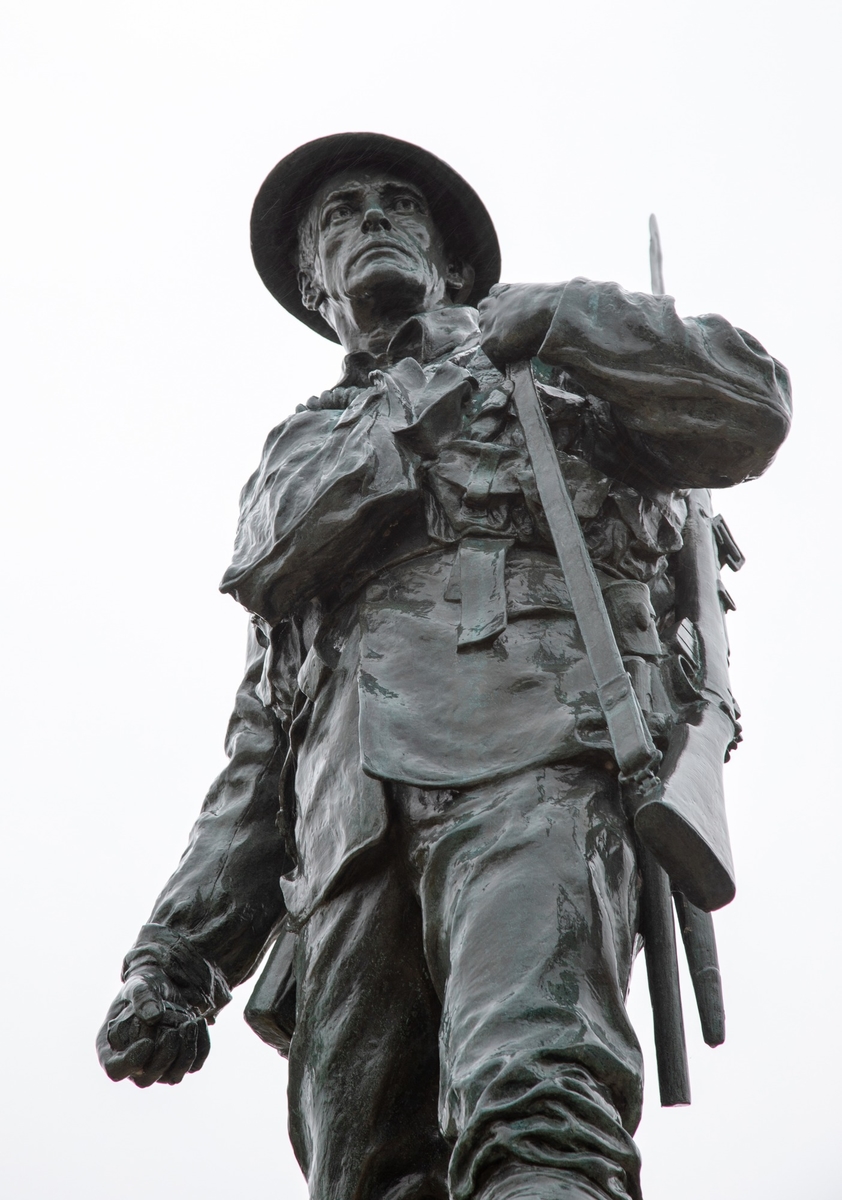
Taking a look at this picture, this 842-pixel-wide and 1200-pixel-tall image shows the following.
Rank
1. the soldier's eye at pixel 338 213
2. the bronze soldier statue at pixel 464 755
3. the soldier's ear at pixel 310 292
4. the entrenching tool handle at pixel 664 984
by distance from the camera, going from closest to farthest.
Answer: the bronze soldier statue at pixel 464 755
the entrenching tool handle at pixel 664 984
the soldier's eye at pixel 338 213
the soldier's ear at pixel 310 292

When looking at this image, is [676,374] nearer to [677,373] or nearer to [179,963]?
[677,373]

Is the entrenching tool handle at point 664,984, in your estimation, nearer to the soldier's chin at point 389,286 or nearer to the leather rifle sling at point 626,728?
the leather rifle sling at point 626,728

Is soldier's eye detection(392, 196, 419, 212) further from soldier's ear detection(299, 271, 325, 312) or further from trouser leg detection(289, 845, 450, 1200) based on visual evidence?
trouser leg detection(289, 845, 450, 1200)

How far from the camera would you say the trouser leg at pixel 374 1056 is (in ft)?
14.2

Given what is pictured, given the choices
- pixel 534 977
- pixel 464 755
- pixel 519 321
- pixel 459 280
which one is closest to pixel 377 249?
pixel 459 280

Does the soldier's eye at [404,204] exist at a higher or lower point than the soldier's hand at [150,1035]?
higher

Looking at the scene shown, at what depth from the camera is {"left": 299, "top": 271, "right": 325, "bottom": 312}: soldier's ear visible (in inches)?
251

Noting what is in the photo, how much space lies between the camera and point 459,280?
6418 mm

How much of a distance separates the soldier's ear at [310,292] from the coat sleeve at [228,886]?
1454mm

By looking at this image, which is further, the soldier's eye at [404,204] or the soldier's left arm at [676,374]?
the soldier's eye at [404,204]

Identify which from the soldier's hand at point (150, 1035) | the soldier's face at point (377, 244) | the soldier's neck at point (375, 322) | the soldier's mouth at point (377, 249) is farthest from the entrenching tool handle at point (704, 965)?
the soldier's mouth at point (377, 249)

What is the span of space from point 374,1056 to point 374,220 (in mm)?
2848

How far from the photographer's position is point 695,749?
4.47m

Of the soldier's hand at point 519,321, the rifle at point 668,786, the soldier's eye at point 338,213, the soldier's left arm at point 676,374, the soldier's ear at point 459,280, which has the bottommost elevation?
the rifle at point 668,786
